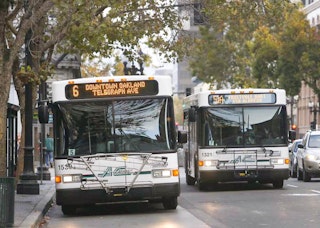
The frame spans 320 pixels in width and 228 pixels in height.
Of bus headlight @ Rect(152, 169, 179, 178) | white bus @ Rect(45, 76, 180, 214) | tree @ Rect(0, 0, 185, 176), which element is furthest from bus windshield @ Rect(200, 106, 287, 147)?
bus headlight @ Rect(152, 169, 179, 178)

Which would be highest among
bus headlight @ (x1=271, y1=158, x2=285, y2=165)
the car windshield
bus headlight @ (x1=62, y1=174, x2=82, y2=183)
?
the car windshield

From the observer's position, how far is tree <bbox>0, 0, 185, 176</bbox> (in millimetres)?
18344

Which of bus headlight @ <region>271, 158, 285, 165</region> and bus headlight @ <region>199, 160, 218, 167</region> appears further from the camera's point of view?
bus headlight @ <region>199, 160, 218, 167</region>

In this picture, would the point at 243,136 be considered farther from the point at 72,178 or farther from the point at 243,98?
the point at 72,178

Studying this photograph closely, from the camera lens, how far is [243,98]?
954 inches

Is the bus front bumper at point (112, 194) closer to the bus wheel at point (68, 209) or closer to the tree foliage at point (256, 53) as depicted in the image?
the bus wheel at point (68, 209)

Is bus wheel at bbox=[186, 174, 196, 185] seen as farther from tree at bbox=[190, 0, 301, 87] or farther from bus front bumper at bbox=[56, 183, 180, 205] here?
tree at bbox=[190, 0, 301, 87]

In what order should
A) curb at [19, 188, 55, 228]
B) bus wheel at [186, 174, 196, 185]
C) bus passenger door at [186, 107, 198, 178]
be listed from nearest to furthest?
curb at [19, 188, 55, 228] < bus passenger door at [186, 107, 198, 178] < bus wheel at [186, 174, 196, 185]

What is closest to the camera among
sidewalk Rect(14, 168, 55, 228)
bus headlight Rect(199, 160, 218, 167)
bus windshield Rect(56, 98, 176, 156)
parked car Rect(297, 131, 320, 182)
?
sidewalk Rect(14, 168, 55, 228)

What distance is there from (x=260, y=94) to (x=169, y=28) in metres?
6.25

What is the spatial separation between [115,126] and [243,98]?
23.8ft

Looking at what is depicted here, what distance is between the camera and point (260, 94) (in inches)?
950

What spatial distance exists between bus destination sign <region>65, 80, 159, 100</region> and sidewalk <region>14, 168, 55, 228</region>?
2493 millimetres

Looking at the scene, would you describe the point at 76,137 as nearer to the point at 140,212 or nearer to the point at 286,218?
the point at 140,212
